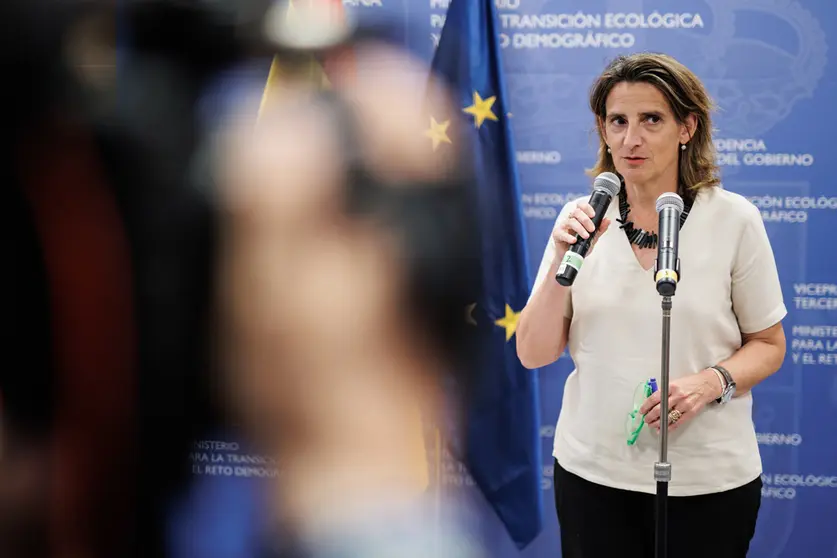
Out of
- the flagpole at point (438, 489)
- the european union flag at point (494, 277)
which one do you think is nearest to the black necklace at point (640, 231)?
the european union flag at point (494, 277)

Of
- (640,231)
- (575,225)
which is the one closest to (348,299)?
(640,231)

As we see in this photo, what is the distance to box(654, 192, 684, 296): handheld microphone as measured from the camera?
1.31 metres

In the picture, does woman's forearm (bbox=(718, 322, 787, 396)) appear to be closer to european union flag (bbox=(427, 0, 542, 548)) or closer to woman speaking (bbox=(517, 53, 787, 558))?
woman speaking (bbox=(517, 53, 787, 558))

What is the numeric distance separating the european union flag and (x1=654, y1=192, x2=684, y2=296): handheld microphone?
1.23 m

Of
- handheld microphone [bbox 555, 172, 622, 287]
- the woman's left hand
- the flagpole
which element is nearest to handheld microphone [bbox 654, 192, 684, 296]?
handheld microphone [bbox 555, 172, 622, 287]

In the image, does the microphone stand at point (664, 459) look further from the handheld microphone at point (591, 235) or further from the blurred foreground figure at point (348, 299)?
the blurred foreground figure at point (348, 299)

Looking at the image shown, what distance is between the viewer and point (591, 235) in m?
1.43

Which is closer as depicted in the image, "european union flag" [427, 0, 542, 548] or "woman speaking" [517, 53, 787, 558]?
"woman speaking" [517, 53, 787, 558]

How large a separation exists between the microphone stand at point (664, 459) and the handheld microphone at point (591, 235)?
155 millimetres

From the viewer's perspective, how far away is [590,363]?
164 centimetres

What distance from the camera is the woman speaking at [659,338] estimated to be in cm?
156

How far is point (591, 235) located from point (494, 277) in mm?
1267

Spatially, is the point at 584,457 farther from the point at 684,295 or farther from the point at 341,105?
the point at 341,105

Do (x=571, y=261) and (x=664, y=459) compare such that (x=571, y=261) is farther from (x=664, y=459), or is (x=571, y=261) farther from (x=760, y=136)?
(x=760, y=136)
